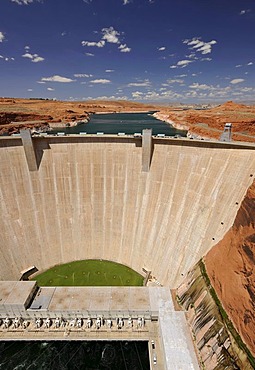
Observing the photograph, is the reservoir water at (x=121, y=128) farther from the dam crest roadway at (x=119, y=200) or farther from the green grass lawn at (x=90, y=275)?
the green grass lawn at (x=90, y=275)

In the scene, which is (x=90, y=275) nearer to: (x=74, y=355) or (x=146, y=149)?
(x=74, y=355)

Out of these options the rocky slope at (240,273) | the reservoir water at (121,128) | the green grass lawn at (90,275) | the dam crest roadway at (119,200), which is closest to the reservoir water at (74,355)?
the dam crest roadway at (119,200)

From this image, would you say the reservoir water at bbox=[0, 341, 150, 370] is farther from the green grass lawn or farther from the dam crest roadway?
the green grass lawn

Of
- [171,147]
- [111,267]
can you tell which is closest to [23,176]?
[111,267]

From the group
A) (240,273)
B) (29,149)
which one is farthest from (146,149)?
(240,273)

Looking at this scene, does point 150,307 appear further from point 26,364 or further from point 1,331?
point 1,331

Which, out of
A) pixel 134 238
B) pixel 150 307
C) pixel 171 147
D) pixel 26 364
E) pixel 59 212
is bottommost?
pixel 26 364

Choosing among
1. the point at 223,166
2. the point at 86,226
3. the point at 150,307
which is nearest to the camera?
the point at 150,307

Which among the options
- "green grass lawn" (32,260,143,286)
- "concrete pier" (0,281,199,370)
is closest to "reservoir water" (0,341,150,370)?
"concrete pier" (0,281,199,370)
